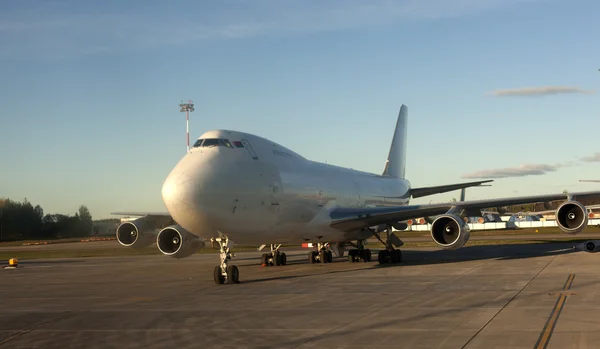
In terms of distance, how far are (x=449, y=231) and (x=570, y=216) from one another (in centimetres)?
491

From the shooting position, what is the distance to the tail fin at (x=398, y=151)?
43350mm

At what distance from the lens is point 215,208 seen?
20.7 metres

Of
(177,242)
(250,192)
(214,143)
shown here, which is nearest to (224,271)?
(250,192)

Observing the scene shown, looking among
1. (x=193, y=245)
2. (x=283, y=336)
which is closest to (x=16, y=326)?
(x=283, y=336)

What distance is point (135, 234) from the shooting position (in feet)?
94.7

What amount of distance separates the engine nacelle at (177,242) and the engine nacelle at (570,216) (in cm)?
1421

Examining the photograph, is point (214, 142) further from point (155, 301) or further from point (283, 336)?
point (283, 336)

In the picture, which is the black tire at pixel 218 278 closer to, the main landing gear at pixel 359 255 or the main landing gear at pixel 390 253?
the main landing gear at pixel 390 253

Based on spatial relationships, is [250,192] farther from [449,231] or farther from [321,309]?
[449,231]

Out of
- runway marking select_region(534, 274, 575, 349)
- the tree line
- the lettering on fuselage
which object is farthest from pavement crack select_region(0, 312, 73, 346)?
the tree line

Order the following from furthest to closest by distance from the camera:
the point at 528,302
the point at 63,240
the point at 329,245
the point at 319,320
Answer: the point at 63,240, the point at 329,245, the point at 528,302, the point at 319,320

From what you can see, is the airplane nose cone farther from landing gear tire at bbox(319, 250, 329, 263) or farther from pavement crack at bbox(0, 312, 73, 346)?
landing gear tire at bbox(319, 250, 329, 263)

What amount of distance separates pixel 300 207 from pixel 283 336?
1430 cm

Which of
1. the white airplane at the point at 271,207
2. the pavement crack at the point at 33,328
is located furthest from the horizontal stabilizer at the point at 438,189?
the pavement crack at the point at 33,328
